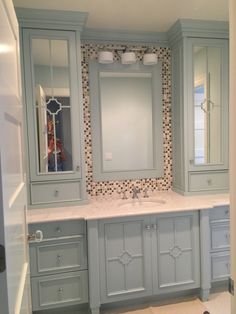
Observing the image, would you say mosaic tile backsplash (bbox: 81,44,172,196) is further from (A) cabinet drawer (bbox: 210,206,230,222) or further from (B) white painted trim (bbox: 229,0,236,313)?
(B) white painted trim (bbox: 229,0,236,313)

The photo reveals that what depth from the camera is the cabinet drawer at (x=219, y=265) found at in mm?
2375

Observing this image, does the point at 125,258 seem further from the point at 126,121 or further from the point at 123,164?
the point at 126,121

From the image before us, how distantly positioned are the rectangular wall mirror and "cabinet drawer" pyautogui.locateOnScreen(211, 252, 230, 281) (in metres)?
0.92

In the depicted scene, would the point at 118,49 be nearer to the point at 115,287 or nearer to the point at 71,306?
the point at 115,287

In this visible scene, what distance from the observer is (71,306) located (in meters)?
2.22

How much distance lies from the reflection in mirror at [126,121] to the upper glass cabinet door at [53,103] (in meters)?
0.40

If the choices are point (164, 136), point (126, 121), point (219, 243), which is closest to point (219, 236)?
point (219, 243)

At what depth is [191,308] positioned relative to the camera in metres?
2.25

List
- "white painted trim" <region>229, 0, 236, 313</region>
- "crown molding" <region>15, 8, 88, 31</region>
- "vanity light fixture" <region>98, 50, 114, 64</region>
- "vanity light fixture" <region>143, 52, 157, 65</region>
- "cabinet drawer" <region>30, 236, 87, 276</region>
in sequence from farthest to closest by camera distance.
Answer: "vanity light fixture" <region>143, 52, 157, 65</region>
"vanity light fixture" <region>98, 50, 114, 64</region>
"crown molding" <region>15, 8, 88, 31</region>
"cabinet drawer" <region>30, 236, 87, 276</region>
"white painted trim" <region>229, 0, 236, 313</region>

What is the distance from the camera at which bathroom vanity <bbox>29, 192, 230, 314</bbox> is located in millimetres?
2072

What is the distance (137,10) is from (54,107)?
102 centimetres

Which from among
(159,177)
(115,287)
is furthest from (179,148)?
(115,287)

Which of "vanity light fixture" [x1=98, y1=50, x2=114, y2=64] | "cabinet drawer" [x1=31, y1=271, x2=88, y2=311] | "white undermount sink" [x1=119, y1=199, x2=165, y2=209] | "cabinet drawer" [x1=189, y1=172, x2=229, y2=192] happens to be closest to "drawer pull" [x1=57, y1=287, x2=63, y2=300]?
"cabinet drawer" [x1=31, y1=271, x2=88, y2=311]

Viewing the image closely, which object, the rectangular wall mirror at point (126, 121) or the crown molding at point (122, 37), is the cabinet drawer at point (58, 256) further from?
the crown molding at point (122, 37)
